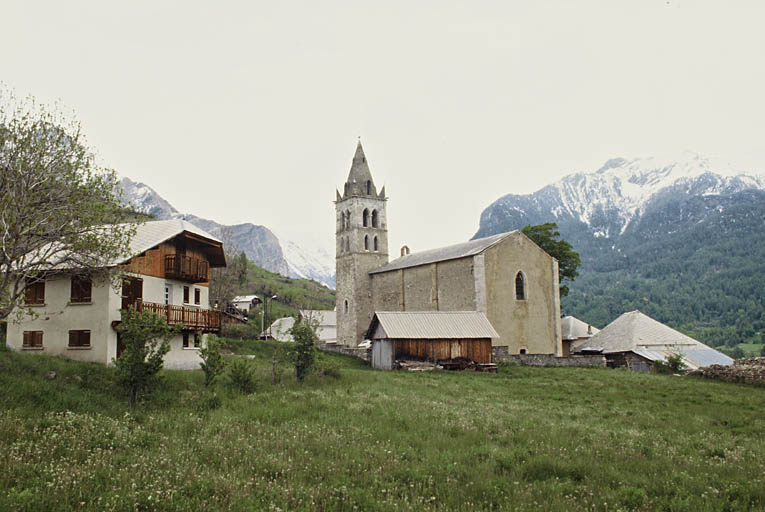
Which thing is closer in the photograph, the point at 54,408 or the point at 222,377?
the point at 54,408

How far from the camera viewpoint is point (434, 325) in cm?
4306

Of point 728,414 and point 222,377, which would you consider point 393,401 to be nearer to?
point 222,377

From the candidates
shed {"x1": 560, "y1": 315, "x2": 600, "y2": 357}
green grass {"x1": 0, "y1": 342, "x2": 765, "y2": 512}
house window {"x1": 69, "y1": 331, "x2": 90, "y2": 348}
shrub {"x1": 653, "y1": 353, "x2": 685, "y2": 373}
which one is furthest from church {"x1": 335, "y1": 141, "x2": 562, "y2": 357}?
green grass {"x1": 0, "y1": 342, "x2": 765, "y2": 512}

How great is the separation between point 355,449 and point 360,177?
6161 centimetres

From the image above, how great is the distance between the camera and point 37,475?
444 inches

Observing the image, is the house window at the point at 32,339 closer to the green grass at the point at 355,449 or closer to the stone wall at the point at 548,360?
the green grass at the point at 355,449

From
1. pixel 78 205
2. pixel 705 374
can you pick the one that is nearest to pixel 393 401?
pixel 78 205

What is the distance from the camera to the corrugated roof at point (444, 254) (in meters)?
51.9

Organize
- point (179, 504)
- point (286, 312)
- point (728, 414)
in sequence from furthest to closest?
point (286, 312), point (728, 414), point (179, 504)

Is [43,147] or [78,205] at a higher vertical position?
[43,147]

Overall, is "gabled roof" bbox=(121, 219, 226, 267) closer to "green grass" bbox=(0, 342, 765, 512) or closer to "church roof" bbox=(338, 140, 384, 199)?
"green grass" bbox=(0, 342, 765, 512)

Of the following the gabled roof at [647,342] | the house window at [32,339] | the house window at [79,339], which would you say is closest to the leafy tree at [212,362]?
the house window at [79,339]

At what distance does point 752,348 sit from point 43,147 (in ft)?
473

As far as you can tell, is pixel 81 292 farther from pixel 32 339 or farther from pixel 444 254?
pixel 444 254
